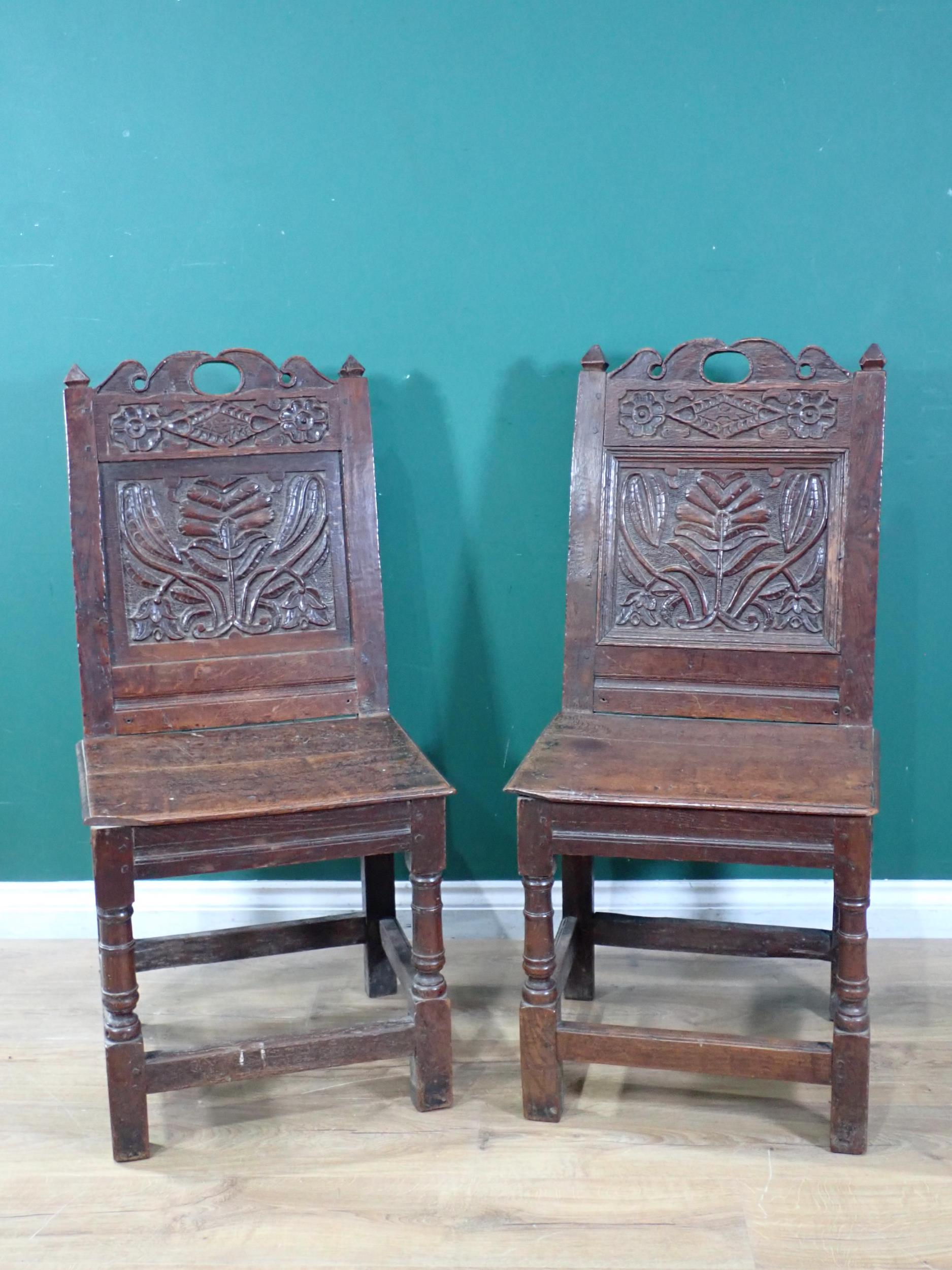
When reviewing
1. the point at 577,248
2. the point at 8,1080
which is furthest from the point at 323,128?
the point at 8,1080

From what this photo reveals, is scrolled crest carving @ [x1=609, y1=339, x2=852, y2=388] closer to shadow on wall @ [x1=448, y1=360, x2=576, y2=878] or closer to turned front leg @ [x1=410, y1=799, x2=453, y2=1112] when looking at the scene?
shadow on wall @ [x1=448, y1=360, x2=576, y2=878]

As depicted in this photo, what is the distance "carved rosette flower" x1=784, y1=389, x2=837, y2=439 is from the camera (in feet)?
6.55

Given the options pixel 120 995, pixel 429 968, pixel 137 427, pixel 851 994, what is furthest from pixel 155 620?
pixel 851 994

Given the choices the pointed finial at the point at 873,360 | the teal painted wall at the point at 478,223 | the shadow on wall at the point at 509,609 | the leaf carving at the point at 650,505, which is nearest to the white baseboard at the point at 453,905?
the shadow on wall at the point at 509,609

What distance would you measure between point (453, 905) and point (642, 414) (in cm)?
108

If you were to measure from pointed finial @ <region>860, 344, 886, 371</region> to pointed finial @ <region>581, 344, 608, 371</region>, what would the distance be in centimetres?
43

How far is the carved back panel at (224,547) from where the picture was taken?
2.01m

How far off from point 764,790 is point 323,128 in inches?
55.8

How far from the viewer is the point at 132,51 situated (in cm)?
213

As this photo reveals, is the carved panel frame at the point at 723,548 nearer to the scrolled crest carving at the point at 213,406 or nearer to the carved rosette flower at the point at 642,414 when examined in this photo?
the carved rosette flower at the point at 642,414

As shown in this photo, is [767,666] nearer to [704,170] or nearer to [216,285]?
[704,170]

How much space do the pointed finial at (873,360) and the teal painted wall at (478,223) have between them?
0.23 metres

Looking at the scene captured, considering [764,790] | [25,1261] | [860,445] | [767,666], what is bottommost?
[25,1261]

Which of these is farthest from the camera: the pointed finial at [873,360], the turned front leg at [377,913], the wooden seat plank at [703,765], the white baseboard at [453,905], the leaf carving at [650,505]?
the white baseboard at [453,905]
